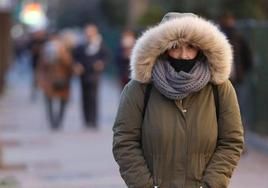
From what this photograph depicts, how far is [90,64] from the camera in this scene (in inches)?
733

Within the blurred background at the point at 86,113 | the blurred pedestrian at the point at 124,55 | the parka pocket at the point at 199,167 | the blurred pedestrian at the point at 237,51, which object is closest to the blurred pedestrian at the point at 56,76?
the blurred background at the point at 86,113

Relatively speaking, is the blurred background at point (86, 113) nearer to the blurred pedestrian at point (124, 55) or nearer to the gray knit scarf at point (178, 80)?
the blurred pedestrian at point (124, 55)

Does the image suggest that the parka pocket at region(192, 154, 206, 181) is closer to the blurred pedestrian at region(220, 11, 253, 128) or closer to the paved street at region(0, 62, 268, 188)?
the paved street at region(0, 62, 268, 188)

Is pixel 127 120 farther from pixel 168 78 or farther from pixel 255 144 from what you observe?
pixel 255 144

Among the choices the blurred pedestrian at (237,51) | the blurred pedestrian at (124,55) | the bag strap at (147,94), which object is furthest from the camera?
the blurred pedestrian at (124,55)

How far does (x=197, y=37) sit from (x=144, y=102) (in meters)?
0.44

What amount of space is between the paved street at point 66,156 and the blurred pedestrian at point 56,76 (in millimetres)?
375

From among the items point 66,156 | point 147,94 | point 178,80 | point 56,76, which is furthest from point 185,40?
point 56,76

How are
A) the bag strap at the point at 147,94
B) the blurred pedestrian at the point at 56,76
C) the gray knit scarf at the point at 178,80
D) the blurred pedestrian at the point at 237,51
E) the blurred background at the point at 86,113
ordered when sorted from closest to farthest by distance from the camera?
1. the gray knit scarf at the point at 178,80
2. the bag strap at the point at 147,94
3. the blurred background at the point at 86,113
4. the blurred pedestrian at the point at 237,51
5. the blurred pedestrian at the point at 56,76

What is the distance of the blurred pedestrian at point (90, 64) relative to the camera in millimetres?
18531

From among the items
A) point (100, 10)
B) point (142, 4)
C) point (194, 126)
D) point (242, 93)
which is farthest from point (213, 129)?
point (100, 10)

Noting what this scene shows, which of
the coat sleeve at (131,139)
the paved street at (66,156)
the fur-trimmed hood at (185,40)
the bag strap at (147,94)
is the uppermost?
the fur-trimmed hood at (185,40)

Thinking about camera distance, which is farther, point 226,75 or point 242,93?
point 242,93

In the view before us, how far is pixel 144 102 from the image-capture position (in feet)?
16.8
